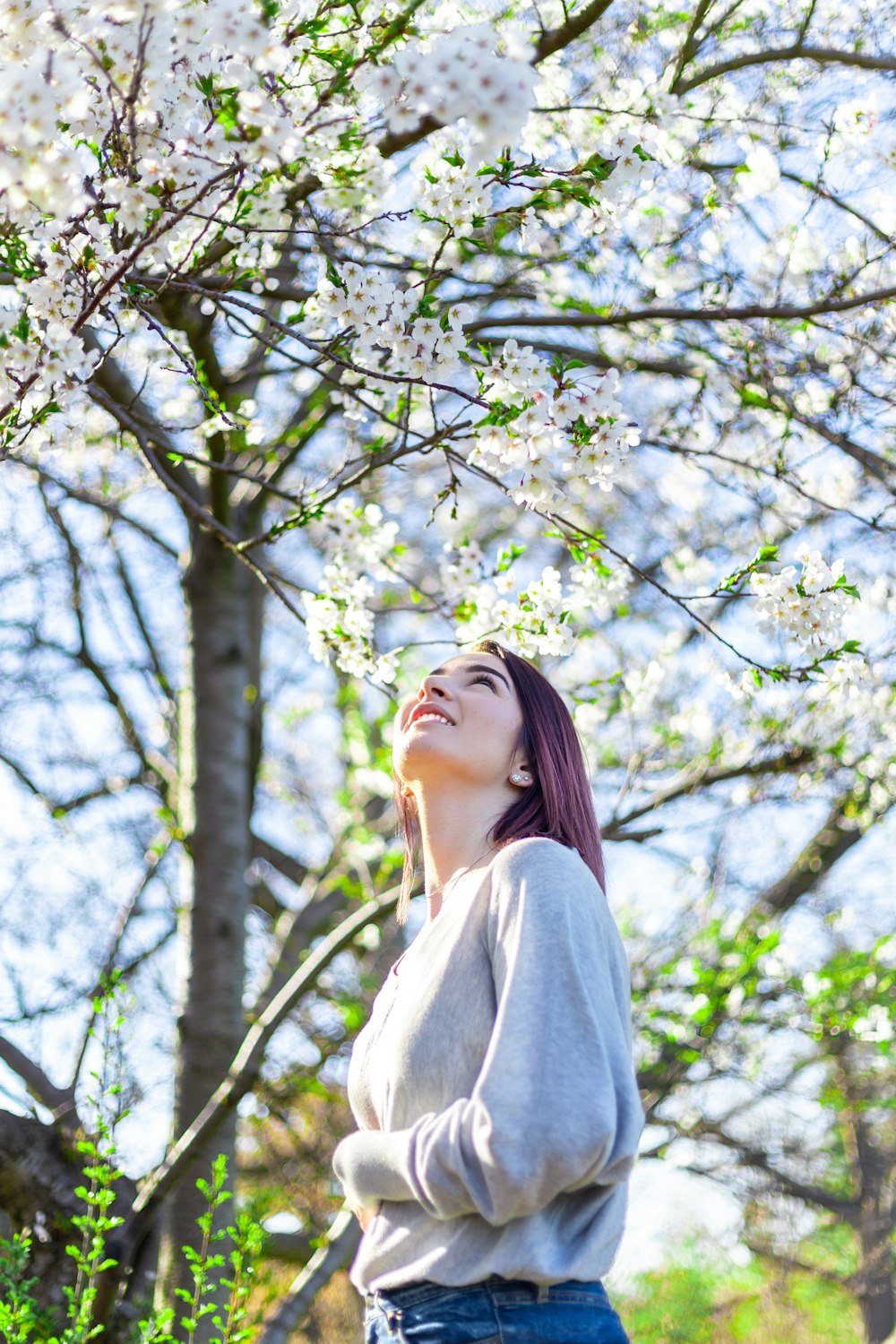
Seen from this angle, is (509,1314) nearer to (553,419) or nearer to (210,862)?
(553,419)

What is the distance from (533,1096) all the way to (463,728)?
0.69 meters

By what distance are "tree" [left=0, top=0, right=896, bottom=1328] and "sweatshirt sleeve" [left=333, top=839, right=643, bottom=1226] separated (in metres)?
0.89

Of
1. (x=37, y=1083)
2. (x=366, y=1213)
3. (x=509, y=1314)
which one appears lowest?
(x=509, y=1314)

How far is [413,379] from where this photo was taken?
78.6 inches

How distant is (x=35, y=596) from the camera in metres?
6.30

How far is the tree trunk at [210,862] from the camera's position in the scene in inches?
134

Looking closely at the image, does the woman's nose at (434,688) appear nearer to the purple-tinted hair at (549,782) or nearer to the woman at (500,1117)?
the purple-tinted hair at (549,782)

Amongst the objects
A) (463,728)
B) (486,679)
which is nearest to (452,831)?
(463,728)

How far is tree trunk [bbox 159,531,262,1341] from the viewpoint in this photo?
3.40m

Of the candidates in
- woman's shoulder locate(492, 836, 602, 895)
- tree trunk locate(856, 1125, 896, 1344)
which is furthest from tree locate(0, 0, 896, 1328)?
tree trunk locate(856, 1125, 896, 1344)

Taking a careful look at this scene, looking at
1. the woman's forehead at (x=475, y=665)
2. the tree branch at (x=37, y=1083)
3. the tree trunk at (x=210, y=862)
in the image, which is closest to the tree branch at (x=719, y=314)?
the woman's forehead at (x=475, y=665)

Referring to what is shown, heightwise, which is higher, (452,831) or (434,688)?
(434,688)

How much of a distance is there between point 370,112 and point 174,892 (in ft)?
15.8

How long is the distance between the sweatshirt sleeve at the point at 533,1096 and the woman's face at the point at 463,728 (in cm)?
34
